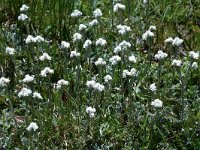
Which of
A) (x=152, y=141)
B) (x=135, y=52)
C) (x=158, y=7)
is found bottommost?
(x=152, y=141)

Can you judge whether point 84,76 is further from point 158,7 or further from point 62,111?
point 158,7

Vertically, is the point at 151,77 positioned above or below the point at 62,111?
above

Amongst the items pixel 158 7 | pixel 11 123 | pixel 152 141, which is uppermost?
pixel 158 7

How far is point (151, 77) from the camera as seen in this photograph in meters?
3.97

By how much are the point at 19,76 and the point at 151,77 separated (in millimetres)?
958

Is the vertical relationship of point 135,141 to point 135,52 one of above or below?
below

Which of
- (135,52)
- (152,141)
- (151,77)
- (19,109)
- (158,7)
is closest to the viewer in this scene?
(152,141)

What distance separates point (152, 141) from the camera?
345cm

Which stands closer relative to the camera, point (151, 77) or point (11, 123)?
point (11, 123)

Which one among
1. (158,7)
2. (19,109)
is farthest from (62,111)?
(158,7)

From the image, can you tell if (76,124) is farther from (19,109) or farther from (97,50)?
(97,50)

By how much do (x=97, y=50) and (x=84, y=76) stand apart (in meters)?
0.37

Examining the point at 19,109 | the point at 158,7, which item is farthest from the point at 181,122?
the point at 158,7

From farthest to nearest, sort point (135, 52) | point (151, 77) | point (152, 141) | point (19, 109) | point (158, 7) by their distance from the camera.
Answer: point (158, 7) → point (135, 52) → point (151, 77) → point (19, 109) → point (152, 141)
